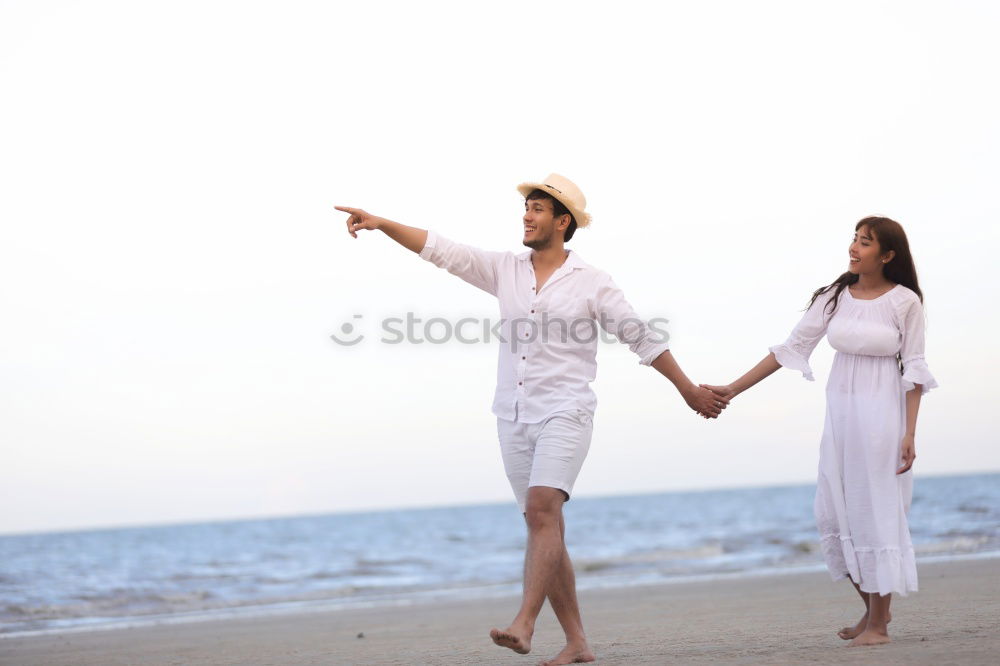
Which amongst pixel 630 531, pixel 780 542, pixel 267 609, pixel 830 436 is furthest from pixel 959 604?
pixel 630 531

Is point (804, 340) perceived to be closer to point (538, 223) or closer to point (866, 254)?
point (866, 254)

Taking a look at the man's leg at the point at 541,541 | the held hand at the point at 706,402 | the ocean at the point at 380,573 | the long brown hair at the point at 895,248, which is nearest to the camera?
the man's leg at the point at 541,541

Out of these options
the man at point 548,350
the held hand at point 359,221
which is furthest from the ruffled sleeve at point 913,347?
the held hand at point 359,221

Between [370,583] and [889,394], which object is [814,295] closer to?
[889,394]

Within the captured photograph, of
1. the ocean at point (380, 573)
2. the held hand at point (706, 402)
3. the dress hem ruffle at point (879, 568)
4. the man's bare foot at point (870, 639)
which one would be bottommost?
the ocean at point (380, 573)

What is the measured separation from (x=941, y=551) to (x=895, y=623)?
976 centimetres

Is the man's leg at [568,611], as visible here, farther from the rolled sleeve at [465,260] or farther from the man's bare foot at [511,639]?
the rolled sleeve at [465,260]

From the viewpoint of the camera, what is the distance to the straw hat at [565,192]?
4.84 metres

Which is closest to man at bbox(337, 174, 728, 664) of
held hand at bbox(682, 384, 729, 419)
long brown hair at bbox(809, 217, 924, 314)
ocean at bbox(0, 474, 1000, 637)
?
held hand at bbox(682, 384, 729, 419)

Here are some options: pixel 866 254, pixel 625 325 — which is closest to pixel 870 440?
pixel 866 254

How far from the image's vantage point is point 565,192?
4867 millimetres

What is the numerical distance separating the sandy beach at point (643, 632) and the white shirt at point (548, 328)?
1.21 metres

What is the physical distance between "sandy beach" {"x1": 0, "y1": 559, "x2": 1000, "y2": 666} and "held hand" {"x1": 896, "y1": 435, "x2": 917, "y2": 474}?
75cm

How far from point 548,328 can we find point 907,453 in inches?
67.8
